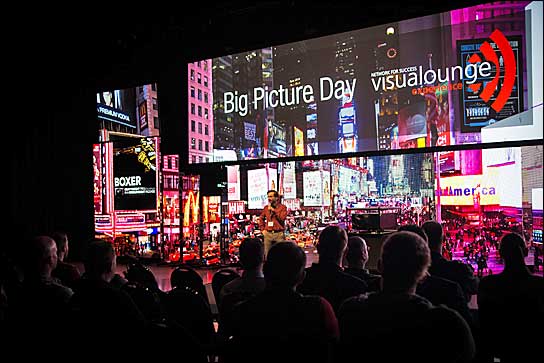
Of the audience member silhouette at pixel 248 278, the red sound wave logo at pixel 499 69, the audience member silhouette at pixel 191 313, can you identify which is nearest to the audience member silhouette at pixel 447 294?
the audience member silhouette at pixel 248 278

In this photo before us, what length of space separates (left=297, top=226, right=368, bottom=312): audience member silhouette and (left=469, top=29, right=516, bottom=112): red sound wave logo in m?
4.08

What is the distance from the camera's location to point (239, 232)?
9758 mm

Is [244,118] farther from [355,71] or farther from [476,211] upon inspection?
[476,211]

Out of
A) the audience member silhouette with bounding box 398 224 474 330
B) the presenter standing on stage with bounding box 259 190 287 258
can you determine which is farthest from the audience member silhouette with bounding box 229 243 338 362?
the presenter standing on stage with bounding box 259 190 287 258

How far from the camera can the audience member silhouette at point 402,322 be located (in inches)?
64.1

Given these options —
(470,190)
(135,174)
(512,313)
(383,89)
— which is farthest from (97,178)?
(512,313)

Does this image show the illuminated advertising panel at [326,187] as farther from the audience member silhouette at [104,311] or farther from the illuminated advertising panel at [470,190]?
the audience member silhouette at [104,311]

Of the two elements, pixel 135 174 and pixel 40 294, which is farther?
pixel 135 174

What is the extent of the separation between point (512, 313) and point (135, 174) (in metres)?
9.14

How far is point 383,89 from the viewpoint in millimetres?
6840

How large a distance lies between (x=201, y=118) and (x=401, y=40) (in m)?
3.69

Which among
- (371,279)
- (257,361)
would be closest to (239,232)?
(371,279)

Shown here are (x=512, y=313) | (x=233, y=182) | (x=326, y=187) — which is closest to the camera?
(x=512, y=313)

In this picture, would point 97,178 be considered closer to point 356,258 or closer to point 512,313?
point 356,258
